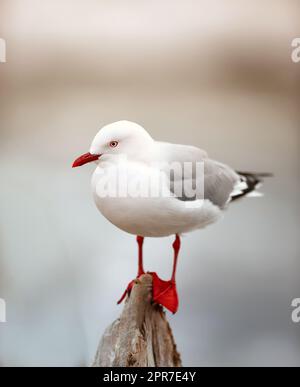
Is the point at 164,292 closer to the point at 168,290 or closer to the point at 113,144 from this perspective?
the point at 168,290

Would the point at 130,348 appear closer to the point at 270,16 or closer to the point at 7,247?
the point at 7,247

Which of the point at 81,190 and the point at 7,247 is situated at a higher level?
the point at 81,190

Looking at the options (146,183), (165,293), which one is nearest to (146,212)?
(146,183)

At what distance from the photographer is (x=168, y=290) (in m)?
1.34

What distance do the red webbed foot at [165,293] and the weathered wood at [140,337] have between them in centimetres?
1

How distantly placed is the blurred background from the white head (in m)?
0.27

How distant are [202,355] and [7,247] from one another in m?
0.65

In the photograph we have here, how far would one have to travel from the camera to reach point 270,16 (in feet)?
4.81

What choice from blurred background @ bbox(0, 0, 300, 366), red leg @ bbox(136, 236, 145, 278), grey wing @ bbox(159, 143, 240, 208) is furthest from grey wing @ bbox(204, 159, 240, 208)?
red leg @ bbox(136, 236, 145, 278)

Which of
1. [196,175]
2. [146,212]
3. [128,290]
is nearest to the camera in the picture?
[146,212]

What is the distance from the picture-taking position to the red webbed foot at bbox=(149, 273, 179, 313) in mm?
1304

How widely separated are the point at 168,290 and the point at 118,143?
16.5 inches

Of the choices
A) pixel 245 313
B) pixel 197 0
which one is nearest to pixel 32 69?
pixel 197 0

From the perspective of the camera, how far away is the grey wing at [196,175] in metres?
1.22
